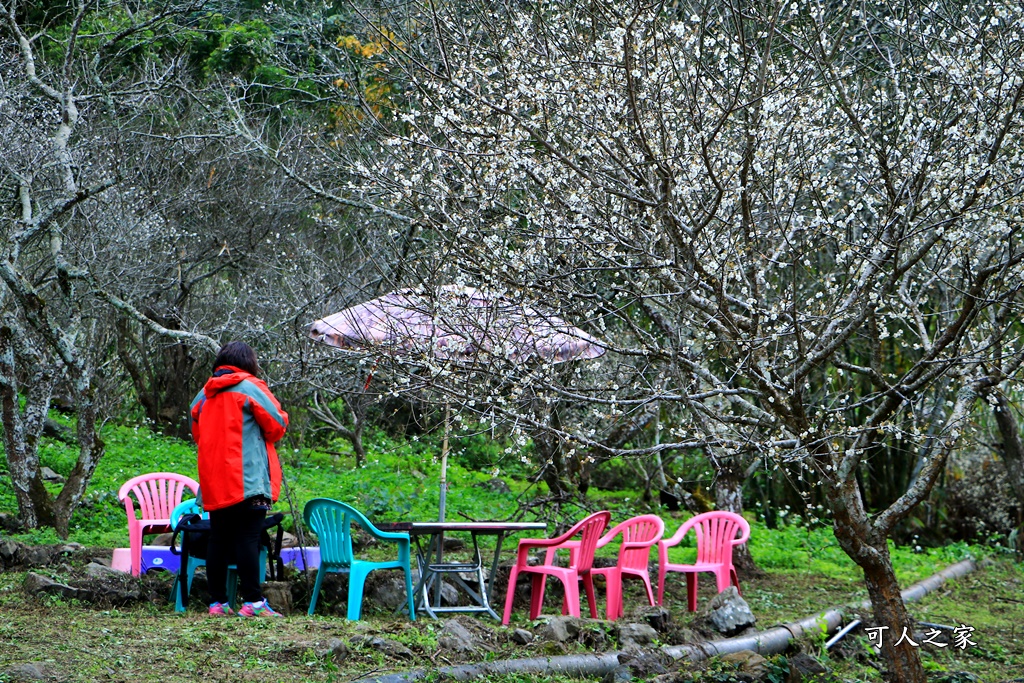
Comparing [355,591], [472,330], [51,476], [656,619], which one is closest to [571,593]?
[656,619]

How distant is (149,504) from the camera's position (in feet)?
25.6

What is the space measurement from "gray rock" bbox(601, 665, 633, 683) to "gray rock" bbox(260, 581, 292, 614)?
7.64 feet

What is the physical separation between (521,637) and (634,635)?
29.2 inches

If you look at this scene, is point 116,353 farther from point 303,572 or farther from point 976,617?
point 976,617

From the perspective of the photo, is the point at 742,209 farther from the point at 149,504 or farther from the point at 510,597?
the point at 149,504

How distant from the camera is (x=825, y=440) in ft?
15.6

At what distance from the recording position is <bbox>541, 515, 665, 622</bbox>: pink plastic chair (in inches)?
273

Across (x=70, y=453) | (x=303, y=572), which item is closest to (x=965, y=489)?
(x=303, y=572)

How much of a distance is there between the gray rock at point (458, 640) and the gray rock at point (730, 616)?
1.79 metres

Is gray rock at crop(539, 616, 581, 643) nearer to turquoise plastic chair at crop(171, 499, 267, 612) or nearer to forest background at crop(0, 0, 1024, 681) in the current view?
forest background at crop(0, 0, 1024, 681)

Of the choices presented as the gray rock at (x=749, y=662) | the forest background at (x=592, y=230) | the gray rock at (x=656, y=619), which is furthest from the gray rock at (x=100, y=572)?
the gray rock at (x=749, y=662)

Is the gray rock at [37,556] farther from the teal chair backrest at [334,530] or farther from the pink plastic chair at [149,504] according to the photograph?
the teal chair backrest at [334,530]

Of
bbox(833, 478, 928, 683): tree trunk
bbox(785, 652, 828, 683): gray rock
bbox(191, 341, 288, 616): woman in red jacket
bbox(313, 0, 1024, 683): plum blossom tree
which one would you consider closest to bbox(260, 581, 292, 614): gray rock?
bbox(191, 341, 288, 616): woman in red jacket

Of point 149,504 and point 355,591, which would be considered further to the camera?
point 149,504
